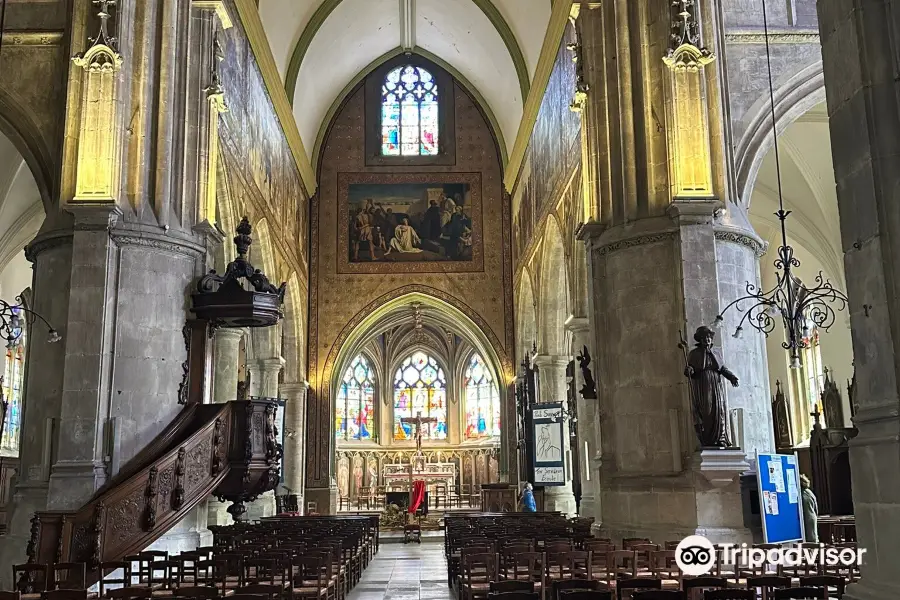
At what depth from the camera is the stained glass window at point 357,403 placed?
45.2m

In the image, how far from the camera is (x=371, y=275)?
1367 inches

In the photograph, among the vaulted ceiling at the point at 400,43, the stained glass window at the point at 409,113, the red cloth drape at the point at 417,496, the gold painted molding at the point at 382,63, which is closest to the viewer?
the vaulted ceiling at the point at 400,43

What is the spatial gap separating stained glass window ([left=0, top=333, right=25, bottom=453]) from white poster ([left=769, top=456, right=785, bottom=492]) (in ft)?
68.3

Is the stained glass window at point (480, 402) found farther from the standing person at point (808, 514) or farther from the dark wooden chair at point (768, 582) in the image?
the dark wooden chair at point (768, 582)

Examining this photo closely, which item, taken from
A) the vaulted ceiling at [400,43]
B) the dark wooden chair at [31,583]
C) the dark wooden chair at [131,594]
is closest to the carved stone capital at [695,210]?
the dark wooden chair at [131,594]

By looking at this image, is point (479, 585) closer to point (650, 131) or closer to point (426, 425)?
point (650, 131)

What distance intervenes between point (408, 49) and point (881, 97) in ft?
103

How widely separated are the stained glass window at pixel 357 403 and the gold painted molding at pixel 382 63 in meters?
14.5

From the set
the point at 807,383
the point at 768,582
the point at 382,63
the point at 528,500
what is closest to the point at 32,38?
the point at 768,582

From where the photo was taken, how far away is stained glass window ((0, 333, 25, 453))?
26.0m

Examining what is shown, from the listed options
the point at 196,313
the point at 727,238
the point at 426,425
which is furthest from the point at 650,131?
the point at 426,425

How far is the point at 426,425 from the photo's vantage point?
45688mm

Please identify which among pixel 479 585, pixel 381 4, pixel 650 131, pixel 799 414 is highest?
pixel 381 4

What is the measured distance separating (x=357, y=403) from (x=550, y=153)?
81.2ft
